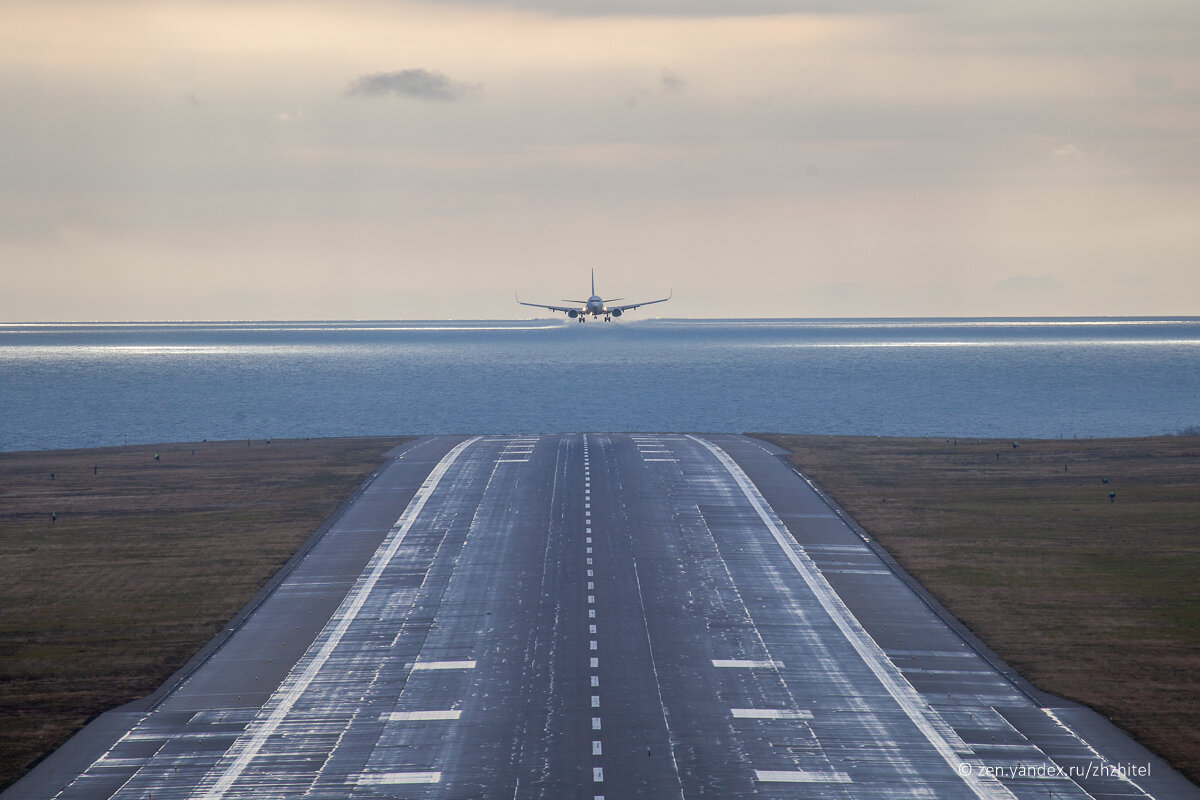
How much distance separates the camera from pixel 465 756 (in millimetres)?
37438

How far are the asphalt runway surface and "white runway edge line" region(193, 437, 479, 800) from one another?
4.7 inches

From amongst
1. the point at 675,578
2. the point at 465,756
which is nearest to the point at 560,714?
the point at 465,756

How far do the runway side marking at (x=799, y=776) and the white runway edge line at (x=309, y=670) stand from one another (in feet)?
35.5

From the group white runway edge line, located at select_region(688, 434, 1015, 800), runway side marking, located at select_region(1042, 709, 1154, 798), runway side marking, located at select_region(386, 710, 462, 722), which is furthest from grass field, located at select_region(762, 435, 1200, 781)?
runway side marking, located at select_region(386, 710, 462, 722)

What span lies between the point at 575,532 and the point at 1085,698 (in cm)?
3362

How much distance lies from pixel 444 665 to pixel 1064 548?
39949mm

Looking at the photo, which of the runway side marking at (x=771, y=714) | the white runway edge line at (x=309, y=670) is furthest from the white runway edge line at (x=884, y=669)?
the white runway edge line at (x=309, y=670)

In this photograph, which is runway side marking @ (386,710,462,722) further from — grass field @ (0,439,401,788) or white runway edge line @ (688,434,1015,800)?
white runway edge line @ (688,434,1015,800)

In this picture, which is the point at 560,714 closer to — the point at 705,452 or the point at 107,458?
the point at 705,452

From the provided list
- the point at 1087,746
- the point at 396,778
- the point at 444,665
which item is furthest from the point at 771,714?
the point at 396,778

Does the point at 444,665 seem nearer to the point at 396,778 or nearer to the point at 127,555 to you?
the point at 396,778

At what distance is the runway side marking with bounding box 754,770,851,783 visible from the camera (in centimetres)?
3553

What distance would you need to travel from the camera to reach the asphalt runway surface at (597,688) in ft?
117

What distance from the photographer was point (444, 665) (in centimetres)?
4672
